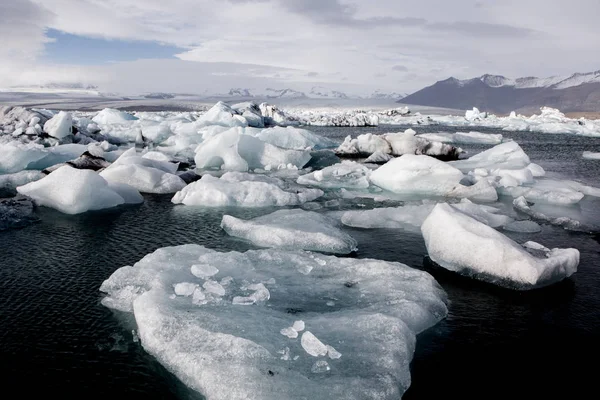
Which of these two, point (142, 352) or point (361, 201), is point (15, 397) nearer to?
point (142, 352)

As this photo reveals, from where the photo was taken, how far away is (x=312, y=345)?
593 cm

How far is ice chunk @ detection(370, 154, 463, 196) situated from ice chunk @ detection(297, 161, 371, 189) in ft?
4.61

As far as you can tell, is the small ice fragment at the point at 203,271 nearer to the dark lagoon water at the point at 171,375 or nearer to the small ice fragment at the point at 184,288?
the small ice fragment at the point at 184,288

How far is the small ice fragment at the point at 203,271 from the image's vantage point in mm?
8312

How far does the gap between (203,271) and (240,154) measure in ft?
53.6

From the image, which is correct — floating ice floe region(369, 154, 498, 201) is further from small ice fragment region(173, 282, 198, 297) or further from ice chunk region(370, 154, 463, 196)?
small ice fragment region(173, 282, 198, 297)

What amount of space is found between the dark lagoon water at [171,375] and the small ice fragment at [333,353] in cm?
98

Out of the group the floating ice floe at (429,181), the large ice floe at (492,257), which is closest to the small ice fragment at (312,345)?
the large ice floe at (492,257)

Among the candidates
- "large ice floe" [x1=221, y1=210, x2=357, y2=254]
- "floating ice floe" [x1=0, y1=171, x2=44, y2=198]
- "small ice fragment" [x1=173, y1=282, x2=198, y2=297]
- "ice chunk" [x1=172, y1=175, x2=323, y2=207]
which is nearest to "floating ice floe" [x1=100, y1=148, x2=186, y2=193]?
"ice chunk" [x1=172, y1=175, x2=323, y2=207]

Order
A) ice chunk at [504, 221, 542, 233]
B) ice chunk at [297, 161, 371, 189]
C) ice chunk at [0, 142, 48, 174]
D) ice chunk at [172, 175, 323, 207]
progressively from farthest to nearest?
ice chunk at [0, 142, 48, 174] → ice chunk at [297, 161, 371, 189] → ice chunk at [172, 175, 323, 207] → ice chunk at [504, 221, 542, 233]

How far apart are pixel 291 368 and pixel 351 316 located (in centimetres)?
170

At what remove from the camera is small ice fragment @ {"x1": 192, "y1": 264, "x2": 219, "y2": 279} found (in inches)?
327

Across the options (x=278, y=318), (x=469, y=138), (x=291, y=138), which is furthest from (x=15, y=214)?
(x=469, y=138)

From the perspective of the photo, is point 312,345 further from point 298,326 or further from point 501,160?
point 501,160
